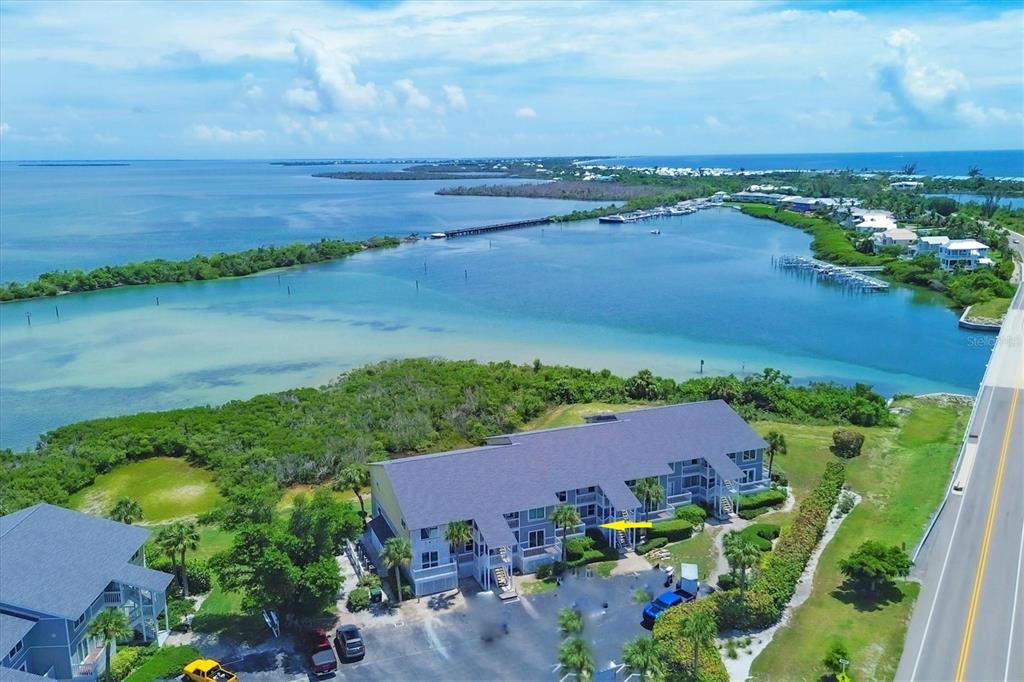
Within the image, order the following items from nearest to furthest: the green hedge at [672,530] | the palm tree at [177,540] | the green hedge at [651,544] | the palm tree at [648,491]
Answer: the palm tree at [177,540], the green hedge at [651,544], the green hedge at [672,530], the palm tree at [648,491]

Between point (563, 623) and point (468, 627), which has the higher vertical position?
point (563, 623)

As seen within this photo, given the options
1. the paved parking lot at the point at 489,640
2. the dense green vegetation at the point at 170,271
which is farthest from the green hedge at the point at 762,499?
the dense green vegetation at the point at 170,271

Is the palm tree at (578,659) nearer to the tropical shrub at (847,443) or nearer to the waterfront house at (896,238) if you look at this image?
the tropical shrub at (847,443)

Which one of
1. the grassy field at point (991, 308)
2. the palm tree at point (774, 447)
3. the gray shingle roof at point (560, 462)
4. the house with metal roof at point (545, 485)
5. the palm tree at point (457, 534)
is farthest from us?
the grassy field at point (991, 308)

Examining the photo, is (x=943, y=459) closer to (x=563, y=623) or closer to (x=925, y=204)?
(x=563, y=623)

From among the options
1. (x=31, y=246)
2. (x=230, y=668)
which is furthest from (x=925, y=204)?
(x=31, y=246)

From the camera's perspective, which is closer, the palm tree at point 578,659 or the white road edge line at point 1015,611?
the palm tree at point 578,659

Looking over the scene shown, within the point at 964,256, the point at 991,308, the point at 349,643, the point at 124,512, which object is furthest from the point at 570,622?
the point at 964,256
